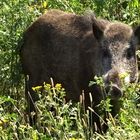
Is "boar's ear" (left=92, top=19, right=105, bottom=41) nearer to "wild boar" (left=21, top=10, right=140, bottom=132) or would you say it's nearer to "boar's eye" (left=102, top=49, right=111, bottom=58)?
"wild boar" (left=21, top=10, right=140, bottom=132)

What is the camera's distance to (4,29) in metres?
8.77

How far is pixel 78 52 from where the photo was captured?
27.1 ft

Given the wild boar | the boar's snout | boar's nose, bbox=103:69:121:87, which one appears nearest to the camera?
the boar's snout

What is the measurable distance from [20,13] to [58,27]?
58 cm

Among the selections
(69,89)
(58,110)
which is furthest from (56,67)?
(58,110)

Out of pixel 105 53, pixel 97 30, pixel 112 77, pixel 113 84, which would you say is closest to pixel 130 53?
pixel 105 53

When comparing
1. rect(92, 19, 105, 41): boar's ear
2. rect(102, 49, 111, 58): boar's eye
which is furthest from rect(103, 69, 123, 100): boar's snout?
rect(92, 19, 105, 41): boar's ear

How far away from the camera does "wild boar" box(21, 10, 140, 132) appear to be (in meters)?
7.67

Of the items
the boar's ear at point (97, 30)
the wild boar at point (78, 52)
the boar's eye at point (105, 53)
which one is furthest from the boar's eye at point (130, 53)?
the boar's ear at point (97, 30)

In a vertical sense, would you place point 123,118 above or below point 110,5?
below

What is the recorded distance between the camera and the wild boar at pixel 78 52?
302 inches

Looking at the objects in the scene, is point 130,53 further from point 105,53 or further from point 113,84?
point 113,84

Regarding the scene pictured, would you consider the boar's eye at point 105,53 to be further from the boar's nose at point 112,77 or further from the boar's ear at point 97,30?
the boar's nose at point 112,77

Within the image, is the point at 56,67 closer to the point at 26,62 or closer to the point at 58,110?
the point at 26,62
